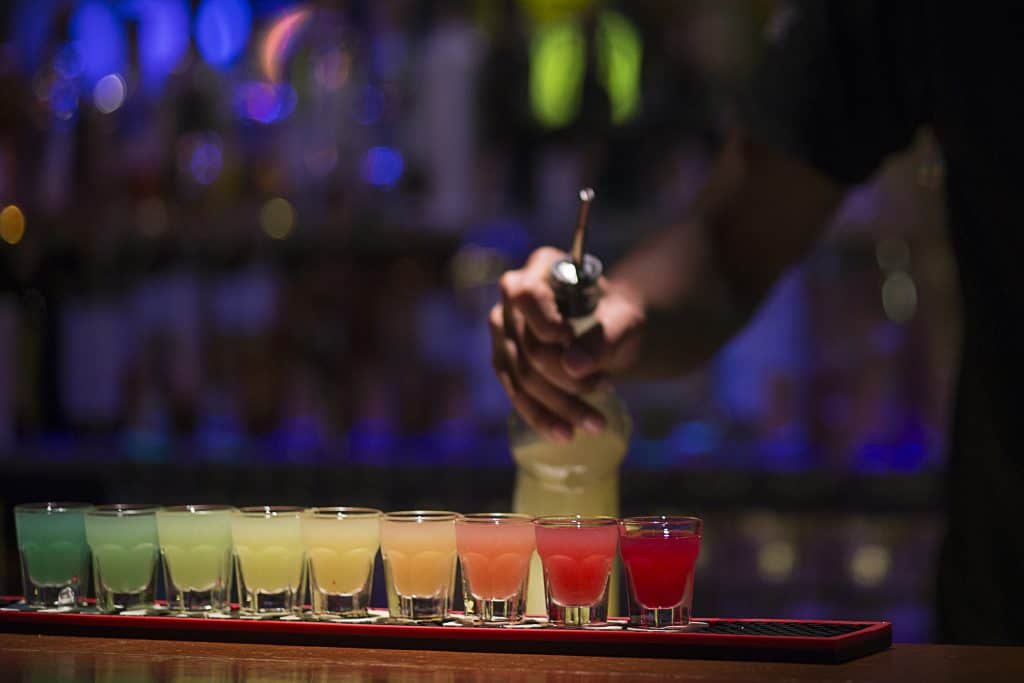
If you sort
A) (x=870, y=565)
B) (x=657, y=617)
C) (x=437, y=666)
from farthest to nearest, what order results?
(x=870, y=565) < (x=657, y=617) < (x=437, y=666)

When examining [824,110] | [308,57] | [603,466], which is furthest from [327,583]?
[308,57]

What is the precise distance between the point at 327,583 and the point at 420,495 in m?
1.98

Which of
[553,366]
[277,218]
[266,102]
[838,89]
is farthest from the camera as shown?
[266,102]

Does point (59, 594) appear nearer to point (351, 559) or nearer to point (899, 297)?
point (351, 559)

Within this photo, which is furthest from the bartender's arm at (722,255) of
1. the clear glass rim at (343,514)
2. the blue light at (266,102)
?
the blue light at (266,102)

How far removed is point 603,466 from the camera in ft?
4.73

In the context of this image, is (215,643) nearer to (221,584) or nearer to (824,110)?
(221,584)

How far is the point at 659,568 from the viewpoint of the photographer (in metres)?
1.24

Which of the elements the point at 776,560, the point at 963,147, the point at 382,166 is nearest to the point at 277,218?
the point at 382,166

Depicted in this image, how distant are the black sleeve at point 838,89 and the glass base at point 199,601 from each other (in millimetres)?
939

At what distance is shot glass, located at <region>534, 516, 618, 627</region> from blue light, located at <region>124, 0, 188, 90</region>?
288 cm

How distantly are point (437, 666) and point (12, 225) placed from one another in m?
2.96

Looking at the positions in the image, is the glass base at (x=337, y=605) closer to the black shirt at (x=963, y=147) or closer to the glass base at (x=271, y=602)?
the glass base at (x=271, y=602)

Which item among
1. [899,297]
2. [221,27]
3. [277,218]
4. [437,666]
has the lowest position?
[437,666]
